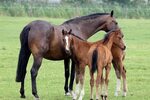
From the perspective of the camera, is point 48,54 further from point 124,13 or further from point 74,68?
point 124,13

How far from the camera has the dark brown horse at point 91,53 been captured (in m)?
11.9

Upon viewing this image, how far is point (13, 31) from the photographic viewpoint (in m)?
36.8

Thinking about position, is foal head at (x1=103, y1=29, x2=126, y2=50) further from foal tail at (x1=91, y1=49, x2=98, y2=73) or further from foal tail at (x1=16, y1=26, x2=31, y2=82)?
foal tail at (x1=16, y1=26, x2=31, y2=82)

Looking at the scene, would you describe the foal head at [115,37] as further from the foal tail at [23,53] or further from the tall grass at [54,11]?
the tall grass at [54,11]

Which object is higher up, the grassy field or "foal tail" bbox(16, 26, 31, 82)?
"foal tail" bbox(16, 26, 31, 82)

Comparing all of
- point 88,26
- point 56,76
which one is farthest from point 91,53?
point 56,76

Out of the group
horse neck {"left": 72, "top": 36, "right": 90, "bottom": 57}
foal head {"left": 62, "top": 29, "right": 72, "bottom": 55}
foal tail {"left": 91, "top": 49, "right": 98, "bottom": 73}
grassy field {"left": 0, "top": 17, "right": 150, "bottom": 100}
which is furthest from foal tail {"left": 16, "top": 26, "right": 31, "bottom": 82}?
foal tail {"left": 91, "top": 49, "right": 98, "bottom": 73}

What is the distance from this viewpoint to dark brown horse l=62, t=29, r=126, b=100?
11.9 meters

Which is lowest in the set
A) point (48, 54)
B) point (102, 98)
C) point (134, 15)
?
point (134, 15)

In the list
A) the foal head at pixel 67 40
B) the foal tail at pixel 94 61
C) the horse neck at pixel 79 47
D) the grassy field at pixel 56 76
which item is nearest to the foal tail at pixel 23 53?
the grassy field at pixel 56 76

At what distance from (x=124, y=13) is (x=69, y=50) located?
39457mm

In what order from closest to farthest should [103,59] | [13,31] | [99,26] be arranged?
[103,59]
[99,26]
[13,31]

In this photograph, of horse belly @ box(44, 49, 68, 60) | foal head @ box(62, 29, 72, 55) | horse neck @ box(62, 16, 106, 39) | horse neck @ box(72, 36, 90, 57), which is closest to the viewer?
foal head @ box(62, 29, 72, 55)

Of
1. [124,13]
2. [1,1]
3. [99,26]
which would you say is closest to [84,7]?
[124,13]
